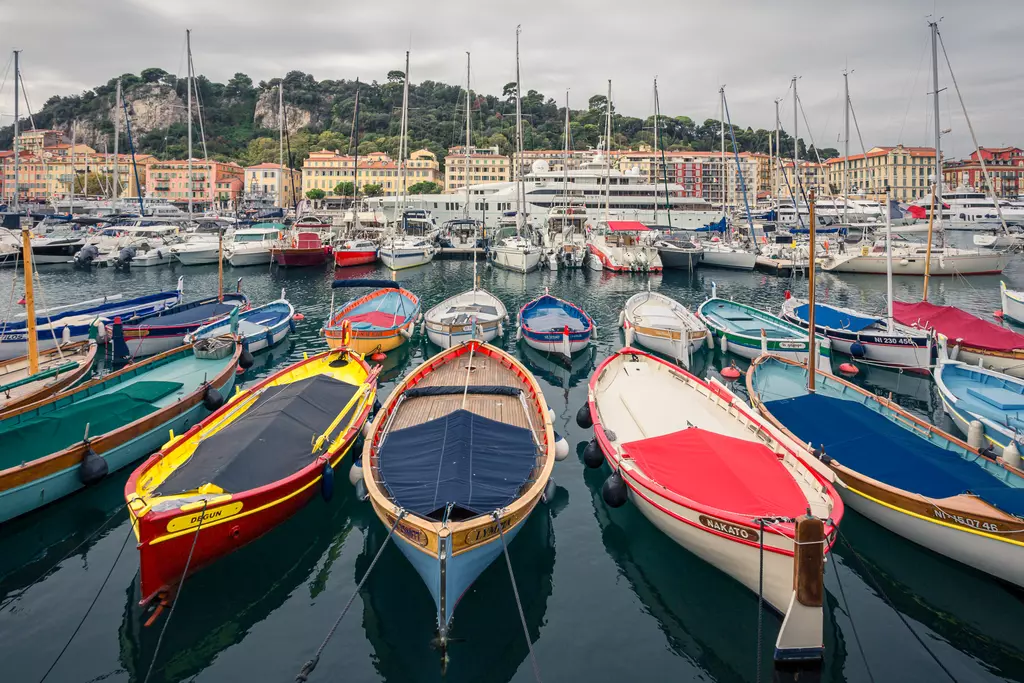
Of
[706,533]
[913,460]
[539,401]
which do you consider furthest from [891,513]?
[539,401]

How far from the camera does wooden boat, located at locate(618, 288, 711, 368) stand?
21180 millimetres

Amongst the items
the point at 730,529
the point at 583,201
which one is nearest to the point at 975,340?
the point at 730,529

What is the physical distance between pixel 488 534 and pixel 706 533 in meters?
3.27

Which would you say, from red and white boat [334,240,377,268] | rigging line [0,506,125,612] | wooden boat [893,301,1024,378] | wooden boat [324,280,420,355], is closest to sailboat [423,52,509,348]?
wooden boat [324,280,420,355]

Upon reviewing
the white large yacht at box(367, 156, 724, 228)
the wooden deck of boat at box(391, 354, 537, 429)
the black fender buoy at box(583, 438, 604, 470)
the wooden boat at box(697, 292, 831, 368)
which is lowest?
the black fender buoy at box(583, 438, 604, 470)

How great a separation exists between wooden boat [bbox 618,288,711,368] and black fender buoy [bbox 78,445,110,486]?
1687 centimetres

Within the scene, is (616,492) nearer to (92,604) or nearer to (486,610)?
(486,610)

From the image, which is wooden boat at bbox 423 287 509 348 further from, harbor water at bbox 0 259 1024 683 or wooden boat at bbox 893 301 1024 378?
wooden boat at bbox 893 301 1024 378

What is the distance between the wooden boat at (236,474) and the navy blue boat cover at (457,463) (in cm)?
161

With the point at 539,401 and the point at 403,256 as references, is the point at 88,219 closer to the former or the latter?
the point at 403,256

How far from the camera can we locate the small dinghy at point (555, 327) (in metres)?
21.1

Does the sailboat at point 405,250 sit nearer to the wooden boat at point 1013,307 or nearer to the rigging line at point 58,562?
the rigging line at point 58,562

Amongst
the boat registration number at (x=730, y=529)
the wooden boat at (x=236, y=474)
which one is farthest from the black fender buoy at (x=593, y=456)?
the wooden boat at (x=236, y=474)

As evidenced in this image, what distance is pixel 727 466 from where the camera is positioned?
9516 millimetres
